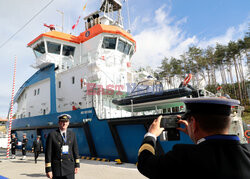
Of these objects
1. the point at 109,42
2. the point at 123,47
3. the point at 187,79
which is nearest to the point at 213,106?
the point at 187,79

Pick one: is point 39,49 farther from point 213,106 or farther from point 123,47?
point 213,106

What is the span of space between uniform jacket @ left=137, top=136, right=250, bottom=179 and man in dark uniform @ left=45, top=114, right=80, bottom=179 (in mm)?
2114

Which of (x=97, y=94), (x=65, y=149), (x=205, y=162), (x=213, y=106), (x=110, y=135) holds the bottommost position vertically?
(x=110, y=135)

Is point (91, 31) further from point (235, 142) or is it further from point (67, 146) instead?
point (235, 142)

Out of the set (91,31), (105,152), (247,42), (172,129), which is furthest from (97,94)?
(247,42)

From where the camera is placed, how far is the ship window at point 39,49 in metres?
10.7

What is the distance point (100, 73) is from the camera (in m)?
8.24

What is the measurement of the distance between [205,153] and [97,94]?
712 centimetres

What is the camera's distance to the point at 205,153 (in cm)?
81

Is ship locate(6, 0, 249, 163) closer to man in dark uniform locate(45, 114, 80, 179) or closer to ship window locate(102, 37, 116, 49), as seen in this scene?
ship window locate(102, 37, 116, 49)

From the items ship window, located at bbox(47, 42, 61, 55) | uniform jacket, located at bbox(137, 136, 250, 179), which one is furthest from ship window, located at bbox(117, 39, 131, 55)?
uniform jacket, located at bbox(137, 136, 250, 179)

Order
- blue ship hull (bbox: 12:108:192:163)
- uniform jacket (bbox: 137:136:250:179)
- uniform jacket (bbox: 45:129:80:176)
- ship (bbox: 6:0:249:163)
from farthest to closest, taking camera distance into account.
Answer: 1. ship (bbox: 6:0:249:163)
2. blue ship hull (bbox: 12:108:192:163)
3. uniform jacket (bbox: 45:129:80:176)
4. uniform jacket (bbox: 137:136:250:179)

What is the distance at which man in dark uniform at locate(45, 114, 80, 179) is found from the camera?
8.52 feet

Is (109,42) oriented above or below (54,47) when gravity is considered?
below
